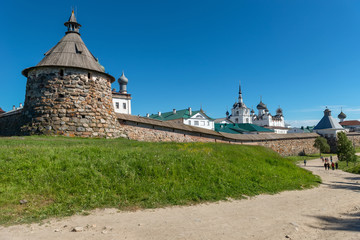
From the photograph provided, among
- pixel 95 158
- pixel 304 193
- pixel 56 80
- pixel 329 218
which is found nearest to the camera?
pixel 329 218

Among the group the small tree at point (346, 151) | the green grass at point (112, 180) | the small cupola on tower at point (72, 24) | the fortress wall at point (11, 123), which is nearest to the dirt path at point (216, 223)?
the green grass at point (112, 180)

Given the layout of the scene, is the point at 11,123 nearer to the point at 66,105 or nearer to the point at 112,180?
the point at 66,105

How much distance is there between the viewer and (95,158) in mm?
8367

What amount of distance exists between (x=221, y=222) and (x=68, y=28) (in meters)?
19.6

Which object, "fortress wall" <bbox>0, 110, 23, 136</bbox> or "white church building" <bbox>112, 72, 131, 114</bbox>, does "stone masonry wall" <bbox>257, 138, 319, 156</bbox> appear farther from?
"white church building" <bbox>112, 72, 131, 114</bbox>

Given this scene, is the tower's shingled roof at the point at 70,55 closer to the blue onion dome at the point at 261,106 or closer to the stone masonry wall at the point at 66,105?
the stone masonry wall at the point at 66,105

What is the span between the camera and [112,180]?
732cm

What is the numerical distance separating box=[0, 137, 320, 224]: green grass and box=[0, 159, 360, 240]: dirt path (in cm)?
51

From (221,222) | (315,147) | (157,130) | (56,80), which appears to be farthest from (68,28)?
(315,147)

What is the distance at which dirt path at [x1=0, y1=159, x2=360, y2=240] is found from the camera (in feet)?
15.4

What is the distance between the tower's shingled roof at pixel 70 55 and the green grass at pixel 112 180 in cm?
900

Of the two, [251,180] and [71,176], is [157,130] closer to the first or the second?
[251,180]

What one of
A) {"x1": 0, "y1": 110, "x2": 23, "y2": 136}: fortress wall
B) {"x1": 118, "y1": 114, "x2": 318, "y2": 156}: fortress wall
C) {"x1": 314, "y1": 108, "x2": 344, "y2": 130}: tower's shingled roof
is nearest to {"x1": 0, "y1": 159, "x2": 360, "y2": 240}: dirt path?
{"x1": 118, "y1": 114, "x2": 318, "y2": 156}: fortress wall

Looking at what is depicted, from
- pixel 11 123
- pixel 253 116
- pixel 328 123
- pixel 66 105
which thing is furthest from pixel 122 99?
pixel 253 116
